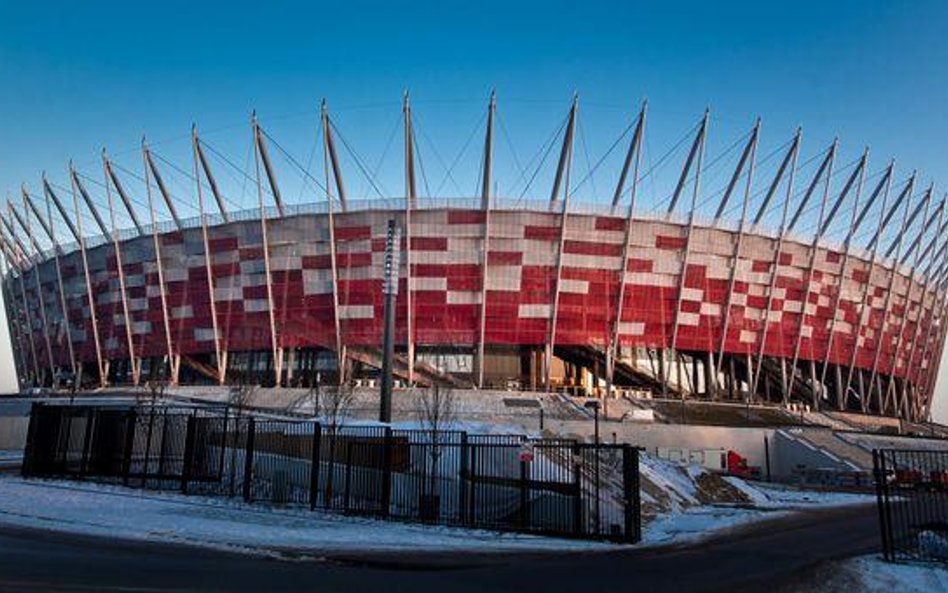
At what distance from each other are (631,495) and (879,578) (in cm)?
603

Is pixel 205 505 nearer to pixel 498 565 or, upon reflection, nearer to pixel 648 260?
pixel 498 565

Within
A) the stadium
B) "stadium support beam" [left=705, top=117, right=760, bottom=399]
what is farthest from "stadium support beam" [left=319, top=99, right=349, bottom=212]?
"stadium support beam" [left=705, top=117, right=760, bottom=399]

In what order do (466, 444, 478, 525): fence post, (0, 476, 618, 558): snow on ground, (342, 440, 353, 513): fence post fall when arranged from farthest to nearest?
(342, 440, 353, 513): fence post → (466, 444, 478, 525): fence post → (0, 476, 618, 558): snow on ground

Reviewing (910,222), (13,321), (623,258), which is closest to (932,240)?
(910,222)

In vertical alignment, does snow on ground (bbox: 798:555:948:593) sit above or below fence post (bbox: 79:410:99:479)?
below

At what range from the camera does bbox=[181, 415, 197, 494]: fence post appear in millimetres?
22750

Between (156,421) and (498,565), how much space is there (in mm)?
17516

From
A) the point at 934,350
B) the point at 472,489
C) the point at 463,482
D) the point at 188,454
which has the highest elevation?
the point at 934,350

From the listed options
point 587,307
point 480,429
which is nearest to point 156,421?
point 480,429

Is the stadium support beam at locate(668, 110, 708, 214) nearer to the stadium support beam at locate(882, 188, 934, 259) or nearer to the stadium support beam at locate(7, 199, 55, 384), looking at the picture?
the stadium support beam at locate(882, 188, 934, 259)

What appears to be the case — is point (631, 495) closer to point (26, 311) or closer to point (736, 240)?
point (736, 240)

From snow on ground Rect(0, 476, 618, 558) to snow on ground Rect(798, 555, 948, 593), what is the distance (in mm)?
4887

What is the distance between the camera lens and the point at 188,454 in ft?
75.7

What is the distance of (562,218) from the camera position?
220ft
